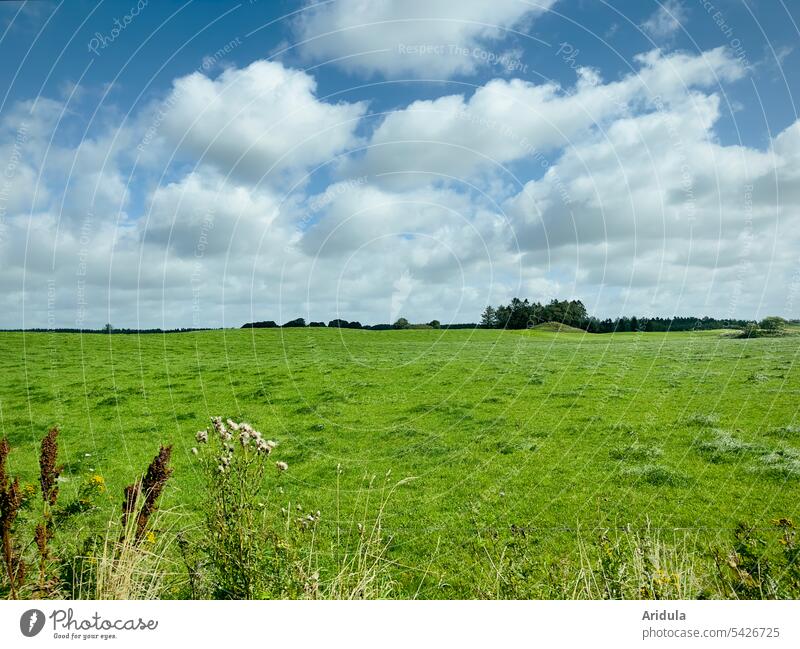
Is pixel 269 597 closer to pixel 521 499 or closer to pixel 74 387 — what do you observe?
pixel 521 499

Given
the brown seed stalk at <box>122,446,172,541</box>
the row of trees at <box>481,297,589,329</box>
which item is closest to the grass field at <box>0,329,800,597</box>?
the brown seed stalk at <box>122,446,172,541</box>

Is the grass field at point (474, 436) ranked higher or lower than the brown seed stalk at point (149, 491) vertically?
lower

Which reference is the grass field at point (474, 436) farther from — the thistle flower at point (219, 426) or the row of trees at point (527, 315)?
the row of trees at point (527, 315)

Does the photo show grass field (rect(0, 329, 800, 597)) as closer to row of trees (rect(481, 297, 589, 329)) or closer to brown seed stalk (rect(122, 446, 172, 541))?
brown seed stalk (rect(122, 446, 172, 541))

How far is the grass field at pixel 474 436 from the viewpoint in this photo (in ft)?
30.8

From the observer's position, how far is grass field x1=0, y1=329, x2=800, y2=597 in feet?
30.8

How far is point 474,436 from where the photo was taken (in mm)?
15539

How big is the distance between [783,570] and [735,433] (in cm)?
Result: 1035

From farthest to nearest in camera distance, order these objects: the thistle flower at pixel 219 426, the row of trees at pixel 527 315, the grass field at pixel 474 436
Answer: the row of trees at pixel 527 315 < the grass field at pixel 474 436 < the thistle flower at pixel 219 426

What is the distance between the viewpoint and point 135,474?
13.3 meters

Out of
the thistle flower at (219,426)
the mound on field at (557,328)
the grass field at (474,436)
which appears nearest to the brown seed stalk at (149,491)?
the thistle flower at (219,426)

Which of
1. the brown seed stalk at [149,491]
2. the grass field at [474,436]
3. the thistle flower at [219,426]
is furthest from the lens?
the grass field at [474,436]

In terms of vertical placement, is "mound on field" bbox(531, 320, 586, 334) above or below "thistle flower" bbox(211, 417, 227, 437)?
above

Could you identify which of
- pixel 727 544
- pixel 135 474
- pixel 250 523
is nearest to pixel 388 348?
pixel 135 474
